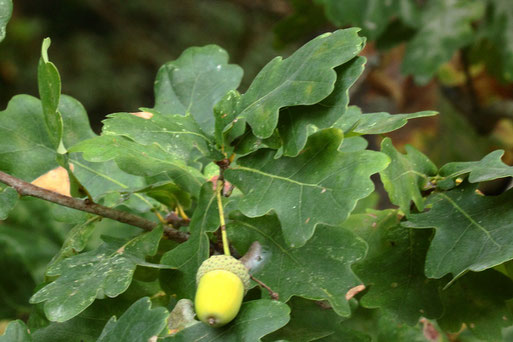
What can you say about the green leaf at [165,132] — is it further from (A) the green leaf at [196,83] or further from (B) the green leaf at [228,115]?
(A) the green leaf at [196,83]

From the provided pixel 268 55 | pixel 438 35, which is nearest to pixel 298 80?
pixel 438 35

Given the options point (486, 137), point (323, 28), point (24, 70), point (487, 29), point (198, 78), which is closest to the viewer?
point (198, 78)

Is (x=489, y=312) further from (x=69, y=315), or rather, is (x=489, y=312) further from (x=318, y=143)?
(x=69, y=315)

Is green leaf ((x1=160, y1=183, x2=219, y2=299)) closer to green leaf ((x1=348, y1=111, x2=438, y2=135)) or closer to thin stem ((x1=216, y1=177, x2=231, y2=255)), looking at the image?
thin stem ((x1=216, y1=177, x2=231, y2=255))

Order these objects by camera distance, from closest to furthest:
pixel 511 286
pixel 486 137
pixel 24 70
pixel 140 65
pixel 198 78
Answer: pixel 511 286 < pixel 198 78 < pixel 486 137 < pixel 24 70 < pixel 140 65

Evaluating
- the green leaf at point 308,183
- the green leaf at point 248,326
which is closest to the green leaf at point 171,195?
the green leaf at point 308,183

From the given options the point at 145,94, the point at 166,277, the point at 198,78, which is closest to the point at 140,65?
the point at 145,94

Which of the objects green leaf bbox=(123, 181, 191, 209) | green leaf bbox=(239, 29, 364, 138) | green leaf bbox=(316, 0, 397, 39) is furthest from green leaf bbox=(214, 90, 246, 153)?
green leaf bbox=(316, 0, 397, 39)
